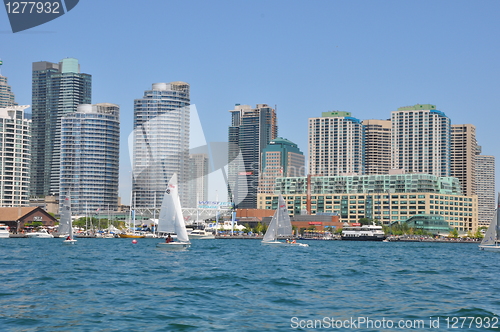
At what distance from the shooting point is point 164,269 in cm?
5081

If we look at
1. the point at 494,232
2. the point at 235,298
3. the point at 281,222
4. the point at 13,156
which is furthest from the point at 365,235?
the point at 235,298

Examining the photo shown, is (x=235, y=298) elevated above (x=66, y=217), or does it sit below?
below

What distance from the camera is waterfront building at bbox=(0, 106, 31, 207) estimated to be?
18325cm

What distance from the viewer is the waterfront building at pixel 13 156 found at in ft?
601

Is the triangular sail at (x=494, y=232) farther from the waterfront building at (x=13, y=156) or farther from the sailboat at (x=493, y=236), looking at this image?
the waterfront building at (x=13, y=156)

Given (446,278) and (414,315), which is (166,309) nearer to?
(414,315)

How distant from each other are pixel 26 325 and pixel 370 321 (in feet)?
47.3

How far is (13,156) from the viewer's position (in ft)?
605

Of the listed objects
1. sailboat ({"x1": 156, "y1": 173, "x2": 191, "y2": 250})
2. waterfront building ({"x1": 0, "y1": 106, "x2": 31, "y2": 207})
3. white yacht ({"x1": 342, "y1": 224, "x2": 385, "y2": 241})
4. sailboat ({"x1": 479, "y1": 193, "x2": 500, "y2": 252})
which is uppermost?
waterfront building ({"x1": 0, "y1": 106, "x2": 31, "y2": 207})

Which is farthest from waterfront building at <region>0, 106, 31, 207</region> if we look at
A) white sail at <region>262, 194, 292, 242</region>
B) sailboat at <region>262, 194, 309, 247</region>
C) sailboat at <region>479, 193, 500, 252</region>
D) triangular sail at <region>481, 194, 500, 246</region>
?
triangular sail at <region>481, 194, 500, 246</region>

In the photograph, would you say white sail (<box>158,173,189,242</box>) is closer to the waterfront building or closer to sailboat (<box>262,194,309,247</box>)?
sailboat (<box>262,194,309,247</box>)

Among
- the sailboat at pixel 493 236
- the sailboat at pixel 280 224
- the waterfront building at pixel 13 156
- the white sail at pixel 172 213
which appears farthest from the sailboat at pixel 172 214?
the waterfront building at pixel 13 156

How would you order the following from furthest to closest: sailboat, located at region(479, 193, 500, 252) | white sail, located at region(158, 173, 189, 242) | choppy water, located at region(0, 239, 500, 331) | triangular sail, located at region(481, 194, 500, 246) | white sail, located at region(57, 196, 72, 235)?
white sail, located at region(57, 196, 72, 235), sailboat, located at region(479, 193, 500, 252), triangular sail, located at region(481, 194, 500, 246), white sail, located at region(158, 173, 189, 242), choppy water, located at region(0, 239, 500, 331)

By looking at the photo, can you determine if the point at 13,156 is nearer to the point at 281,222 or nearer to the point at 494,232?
the point at 281,222
